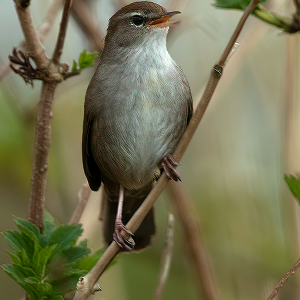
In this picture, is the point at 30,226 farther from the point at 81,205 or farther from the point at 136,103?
the point at 136,103

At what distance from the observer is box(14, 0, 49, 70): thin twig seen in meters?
2.22

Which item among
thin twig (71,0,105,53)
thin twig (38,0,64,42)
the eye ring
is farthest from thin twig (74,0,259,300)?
thin twig (71,0,105,53)

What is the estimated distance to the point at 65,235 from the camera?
2.21 metres

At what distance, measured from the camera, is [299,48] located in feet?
11.4

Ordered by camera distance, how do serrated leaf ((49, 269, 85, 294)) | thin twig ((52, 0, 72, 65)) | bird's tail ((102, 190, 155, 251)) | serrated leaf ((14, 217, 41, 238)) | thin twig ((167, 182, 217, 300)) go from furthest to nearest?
bird's tail ((102, 190, 155, 251))
thin twig ((167, 182, 217, 300))
thin twig ((52, 0, 72, 65))
serrated leaf ((14, 217, 41, 238))
serrated leaf ((49, 269, 85, 294))

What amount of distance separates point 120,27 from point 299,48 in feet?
4.12

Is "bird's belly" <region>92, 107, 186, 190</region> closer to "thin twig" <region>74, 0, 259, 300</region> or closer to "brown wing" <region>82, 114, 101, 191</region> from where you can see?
"brown wing" <region>82, 114, 101, 191</region>

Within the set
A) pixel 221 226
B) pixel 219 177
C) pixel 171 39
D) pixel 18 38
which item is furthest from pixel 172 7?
pixel 221 226

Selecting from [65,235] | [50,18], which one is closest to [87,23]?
[50,18]

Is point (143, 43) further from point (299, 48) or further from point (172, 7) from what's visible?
point (299, 48)

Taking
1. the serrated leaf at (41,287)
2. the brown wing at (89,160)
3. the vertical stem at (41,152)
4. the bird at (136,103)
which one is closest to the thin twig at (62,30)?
the vertical stem at (41,152)

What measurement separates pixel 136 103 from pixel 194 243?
102 centimetres

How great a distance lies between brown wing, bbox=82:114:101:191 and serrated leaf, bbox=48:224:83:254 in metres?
0.98

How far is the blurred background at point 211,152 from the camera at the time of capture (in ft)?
11.6
